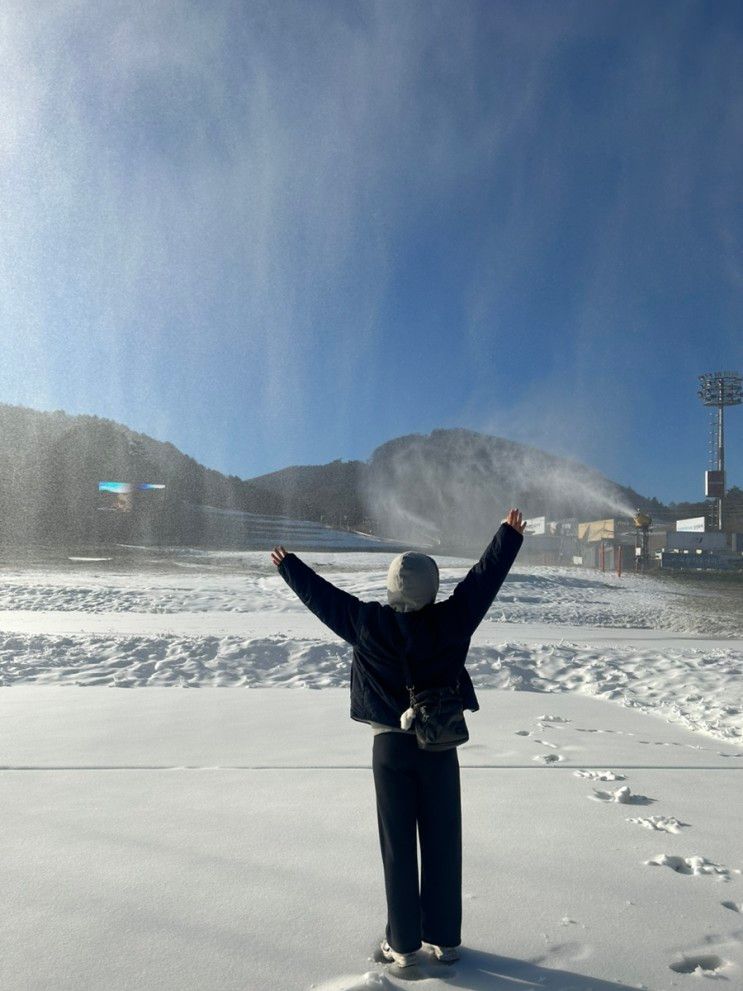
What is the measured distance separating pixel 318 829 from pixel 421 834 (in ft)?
3.78

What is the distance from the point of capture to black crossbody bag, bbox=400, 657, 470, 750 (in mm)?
2115

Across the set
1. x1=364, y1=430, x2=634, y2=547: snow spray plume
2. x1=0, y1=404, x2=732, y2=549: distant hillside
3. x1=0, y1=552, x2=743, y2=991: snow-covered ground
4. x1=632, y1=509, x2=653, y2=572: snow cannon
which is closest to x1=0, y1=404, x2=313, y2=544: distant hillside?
x1=0, y1=404, x2=732, y2=549: distant hillside

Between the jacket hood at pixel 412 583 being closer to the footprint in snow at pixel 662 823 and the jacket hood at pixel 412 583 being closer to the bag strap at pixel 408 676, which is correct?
the bag strap at pixel 408 676

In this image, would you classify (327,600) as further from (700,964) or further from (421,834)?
(700,964)

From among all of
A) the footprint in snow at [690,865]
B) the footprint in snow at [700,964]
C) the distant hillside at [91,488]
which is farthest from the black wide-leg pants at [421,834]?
the distant hillside at [91,488]

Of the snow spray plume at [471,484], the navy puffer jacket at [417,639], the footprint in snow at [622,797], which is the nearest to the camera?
the navy puffer jacket at [417,639]

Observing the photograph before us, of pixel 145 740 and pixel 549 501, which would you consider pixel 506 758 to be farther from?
pixel 549 501

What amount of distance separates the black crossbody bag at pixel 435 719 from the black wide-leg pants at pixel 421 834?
0.08 meters

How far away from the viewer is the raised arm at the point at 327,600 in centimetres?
242

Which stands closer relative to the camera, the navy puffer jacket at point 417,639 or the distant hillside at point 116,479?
the navy puffer jacket at point 417,639

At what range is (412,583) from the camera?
227 centimetres

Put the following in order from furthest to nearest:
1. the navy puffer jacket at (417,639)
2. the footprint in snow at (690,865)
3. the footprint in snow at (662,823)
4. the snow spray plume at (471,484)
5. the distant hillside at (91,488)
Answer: the snow spray plume at (471,484) → the distant hillside at (91,488) → the footprint in snow at (662,823) → the footprint in snow at (690,865) → the navy puffer jacket at (417,639)

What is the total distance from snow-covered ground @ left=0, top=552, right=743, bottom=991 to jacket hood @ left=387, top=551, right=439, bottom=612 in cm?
102

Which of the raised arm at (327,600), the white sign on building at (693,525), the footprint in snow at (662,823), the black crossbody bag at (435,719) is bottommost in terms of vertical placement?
the footprint in snow at (662,823)
